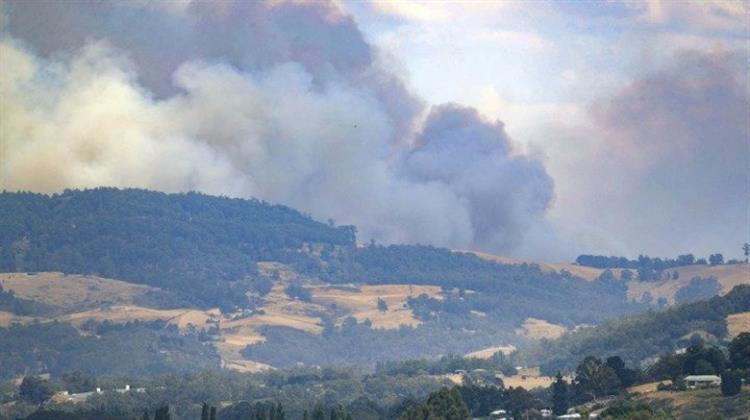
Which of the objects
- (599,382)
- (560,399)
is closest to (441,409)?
(560,399)

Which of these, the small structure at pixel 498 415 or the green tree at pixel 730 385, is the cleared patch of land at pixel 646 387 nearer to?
the small structure at pixel 498 415

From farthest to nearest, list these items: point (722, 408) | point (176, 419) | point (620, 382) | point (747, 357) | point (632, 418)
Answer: point (176, 419)
point (620, 382)
point (747, 357)
point (722, 408)
point (632, 418)

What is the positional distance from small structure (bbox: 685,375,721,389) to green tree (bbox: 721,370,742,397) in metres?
5.92

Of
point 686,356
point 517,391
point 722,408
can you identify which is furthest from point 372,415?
point 722,408

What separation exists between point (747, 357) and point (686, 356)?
9544mm

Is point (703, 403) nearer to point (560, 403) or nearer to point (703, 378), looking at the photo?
point (703, 378)

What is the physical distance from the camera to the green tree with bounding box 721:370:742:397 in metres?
142

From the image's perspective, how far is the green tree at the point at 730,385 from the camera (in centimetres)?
14200

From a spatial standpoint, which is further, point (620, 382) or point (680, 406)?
point (620, 382)

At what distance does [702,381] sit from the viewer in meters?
152

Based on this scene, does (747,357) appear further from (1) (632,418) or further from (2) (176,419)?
(2) (176,419)

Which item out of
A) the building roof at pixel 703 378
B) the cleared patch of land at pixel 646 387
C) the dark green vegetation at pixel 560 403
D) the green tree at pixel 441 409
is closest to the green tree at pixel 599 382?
the dark green vegetation at pixel 560 403

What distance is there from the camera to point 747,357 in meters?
154

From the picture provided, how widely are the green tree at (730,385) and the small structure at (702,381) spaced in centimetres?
592
